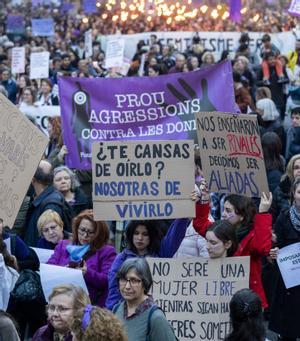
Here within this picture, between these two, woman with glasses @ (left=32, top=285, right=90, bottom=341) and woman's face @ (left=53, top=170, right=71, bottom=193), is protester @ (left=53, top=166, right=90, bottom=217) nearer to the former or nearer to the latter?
woman's face @ (left=53, top=170, right=71, bottom=193)

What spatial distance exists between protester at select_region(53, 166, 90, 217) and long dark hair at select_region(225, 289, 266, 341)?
142 inches

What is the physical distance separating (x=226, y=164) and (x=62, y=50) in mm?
18866

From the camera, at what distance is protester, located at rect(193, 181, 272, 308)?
755 cm

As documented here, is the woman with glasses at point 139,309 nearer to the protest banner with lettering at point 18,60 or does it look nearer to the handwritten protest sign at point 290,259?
the handwritten protest sign at point 290,259

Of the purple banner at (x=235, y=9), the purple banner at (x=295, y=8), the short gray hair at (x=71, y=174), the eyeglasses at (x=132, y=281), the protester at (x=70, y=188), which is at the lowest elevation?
the eyeglasses at (x=132, y=281)

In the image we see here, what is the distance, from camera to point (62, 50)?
26391 millimetres

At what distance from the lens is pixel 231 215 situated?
311 inches

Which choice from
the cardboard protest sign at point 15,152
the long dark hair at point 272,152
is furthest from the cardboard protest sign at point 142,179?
the long dark hair at point 272,152

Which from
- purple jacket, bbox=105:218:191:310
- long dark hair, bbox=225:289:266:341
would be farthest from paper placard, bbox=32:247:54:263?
long dark hair, bbox=225:289:266:341

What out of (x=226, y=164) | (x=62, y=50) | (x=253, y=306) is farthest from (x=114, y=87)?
(x=62, y=50)

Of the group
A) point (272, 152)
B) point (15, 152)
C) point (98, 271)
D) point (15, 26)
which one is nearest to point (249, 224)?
point (98, 271)

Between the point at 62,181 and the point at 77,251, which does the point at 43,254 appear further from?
the point at 62,181

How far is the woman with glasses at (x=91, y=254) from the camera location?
7629 millimetres

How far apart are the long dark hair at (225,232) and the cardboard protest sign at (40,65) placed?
11489 millimetres
